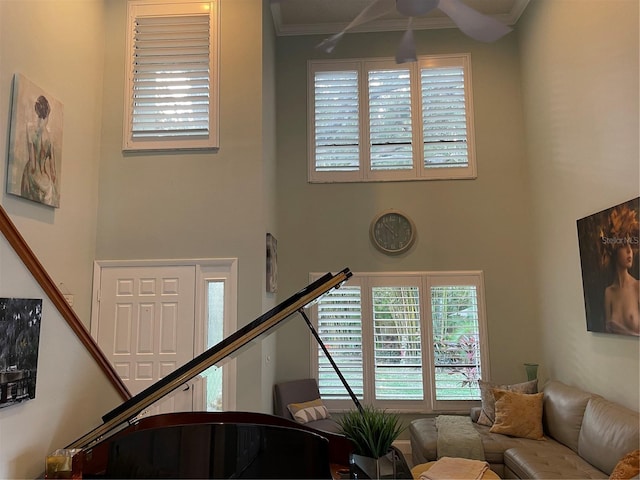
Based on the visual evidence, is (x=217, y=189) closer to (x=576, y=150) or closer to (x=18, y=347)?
(x=18, y=347)

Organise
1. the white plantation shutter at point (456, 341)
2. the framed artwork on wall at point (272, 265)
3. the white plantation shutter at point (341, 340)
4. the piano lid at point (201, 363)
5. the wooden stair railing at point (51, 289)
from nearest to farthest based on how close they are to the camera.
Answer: the piano lid at point (201, 363) → the wooden stair railing at point (51, 289) → the framed artwork on wall at point (272, 265) → the white plantation shutter at point (456, 341) → the white plantation shutter at point (341, 340)

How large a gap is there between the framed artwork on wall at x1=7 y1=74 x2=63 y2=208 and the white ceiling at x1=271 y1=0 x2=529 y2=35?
294 centimetres

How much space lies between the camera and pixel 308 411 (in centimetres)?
492

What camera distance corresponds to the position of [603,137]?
151 inches

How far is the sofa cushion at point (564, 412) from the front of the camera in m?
3.85

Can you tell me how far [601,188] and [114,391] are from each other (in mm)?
4134

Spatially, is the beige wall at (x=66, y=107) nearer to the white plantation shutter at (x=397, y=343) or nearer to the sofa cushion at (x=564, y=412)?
the white plantation shutter at (x=397, y=343)

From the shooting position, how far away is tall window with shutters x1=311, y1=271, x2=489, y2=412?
17.8ft

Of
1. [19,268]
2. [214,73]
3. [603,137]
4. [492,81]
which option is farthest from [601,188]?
[19,268]

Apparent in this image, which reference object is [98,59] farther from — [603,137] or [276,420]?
[603,137]

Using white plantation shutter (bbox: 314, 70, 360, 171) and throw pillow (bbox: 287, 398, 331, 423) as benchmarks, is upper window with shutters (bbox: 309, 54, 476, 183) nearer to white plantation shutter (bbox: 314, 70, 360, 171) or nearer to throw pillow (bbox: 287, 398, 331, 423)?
white plantation shutter (bbox: 314, 70, 360, 171)

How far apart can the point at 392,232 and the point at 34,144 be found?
12.7 feet

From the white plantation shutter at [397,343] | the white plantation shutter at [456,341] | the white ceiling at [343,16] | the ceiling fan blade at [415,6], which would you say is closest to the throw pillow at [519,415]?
the white plantation shutter at [456,341]

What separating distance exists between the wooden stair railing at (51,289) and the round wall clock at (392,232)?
137 inches
